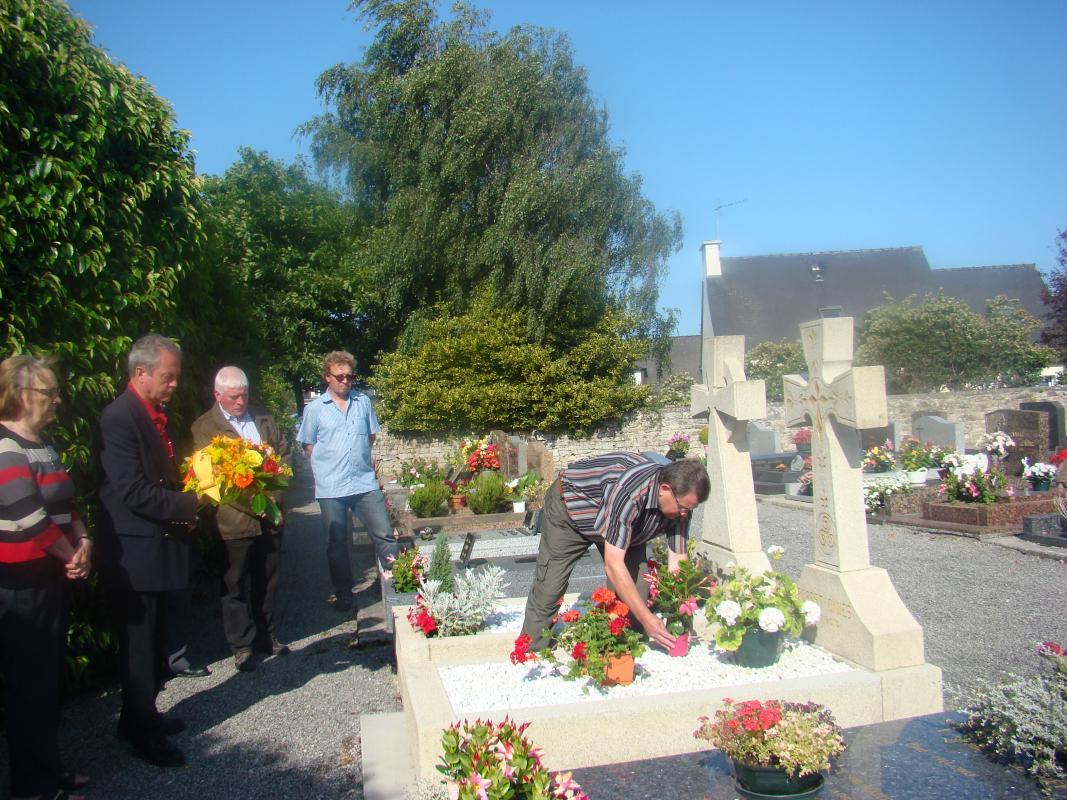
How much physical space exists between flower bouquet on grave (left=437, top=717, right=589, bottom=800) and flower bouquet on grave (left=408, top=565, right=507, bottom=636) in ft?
6.19

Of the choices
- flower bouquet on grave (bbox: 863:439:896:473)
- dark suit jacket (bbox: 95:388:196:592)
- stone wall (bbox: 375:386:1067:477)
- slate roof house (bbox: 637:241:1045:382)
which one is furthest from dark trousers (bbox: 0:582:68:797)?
slate roof house (bbox: 637:241:1045:382)

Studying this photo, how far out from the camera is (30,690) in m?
3.35

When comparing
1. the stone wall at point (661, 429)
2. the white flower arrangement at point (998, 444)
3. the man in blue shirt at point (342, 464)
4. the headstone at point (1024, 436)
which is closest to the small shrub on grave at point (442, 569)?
the man in blue shirt at point (342, 464)

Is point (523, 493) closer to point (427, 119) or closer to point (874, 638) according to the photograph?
point (874, 638)

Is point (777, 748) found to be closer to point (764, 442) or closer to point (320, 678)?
point (320, 678)

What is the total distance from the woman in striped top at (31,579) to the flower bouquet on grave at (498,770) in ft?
5.72

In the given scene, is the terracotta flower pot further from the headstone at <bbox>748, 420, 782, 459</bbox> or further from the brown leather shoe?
the headstone at <bbox>748, 420, 782, 459</bbox>

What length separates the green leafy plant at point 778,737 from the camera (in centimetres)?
301

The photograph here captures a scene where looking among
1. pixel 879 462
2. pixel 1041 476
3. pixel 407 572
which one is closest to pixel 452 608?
pixel 407 572

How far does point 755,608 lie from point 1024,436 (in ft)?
45.4

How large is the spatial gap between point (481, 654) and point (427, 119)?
58.1ft

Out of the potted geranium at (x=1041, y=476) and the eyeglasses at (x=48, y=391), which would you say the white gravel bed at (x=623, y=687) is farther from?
the potted geranium at (x=1041, y=476)

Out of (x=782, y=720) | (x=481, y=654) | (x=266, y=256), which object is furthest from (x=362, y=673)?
(x=266, y=256)

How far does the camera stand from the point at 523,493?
1005 centimetres
